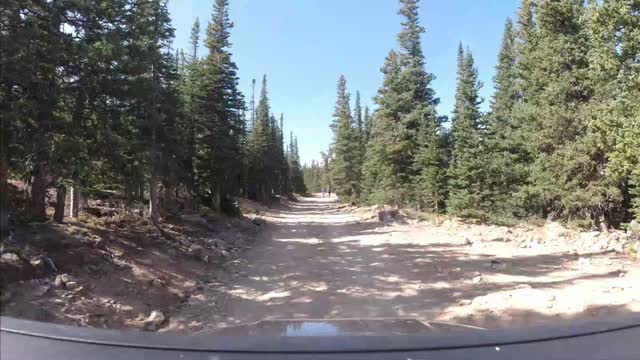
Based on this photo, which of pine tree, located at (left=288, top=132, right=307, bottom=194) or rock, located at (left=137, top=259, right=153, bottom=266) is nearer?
rock, located at (left=137, top=259, right=153, bottom=266)

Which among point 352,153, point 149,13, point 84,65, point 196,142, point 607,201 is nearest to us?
point 84,65

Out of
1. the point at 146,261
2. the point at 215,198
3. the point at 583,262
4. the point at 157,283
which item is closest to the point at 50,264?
the point at 157,283

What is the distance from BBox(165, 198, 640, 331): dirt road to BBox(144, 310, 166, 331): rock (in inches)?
7.5

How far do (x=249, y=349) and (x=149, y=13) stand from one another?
18236 millimetres

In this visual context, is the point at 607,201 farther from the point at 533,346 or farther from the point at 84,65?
the point at 533,346

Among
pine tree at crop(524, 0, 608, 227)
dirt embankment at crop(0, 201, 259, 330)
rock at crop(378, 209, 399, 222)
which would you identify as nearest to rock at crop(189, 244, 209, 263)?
dirt embankment at crop(0, 201, 259, 330)

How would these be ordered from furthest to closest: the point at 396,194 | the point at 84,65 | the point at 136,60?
the point at 396,194
the point at 136,60
the point at 84,65

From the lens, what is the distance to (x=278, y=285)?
38.0ft

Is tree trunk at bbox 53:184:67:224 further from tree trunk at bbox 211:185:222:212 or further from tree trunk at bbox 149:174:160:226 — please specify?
tree trunk at bbox 211:185:222:212

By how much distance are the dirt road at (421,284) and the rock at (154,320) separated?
191mm

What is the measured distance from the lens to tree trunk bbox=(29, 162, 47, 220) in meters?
7.98

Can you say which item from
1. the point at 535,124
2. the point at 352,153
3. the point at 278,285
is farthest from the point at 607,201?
the point at 352,153

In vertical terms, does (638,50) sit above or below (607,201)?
above

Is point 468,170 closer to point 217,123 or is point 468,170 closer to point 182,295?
point 217,123
